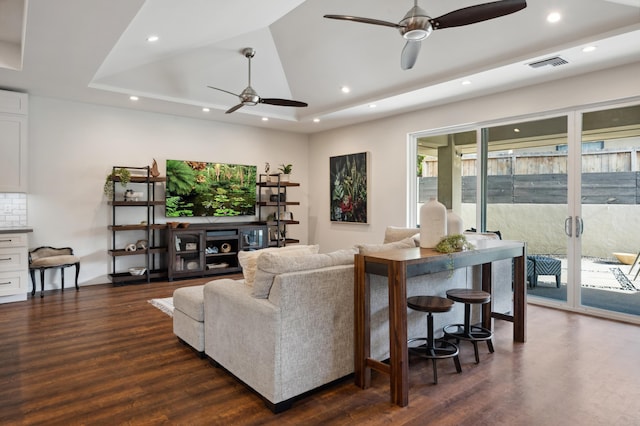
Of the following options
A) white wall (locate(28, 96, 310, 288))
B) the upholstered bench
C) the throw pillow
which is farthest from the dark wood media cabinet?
the throw pillow

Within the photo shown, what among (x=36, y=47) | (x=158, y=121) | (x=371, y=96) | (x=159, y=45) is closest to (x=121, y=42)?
(x=159, y=45)

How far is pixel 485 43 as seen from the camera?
418cm

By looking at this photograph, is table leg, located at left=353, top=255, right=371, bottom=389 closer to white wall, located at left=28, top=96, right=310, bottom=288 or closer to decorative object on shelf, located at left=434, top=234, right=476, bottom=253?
decorative object on shelf, located at left=434, top=234, right=476, bottom=253

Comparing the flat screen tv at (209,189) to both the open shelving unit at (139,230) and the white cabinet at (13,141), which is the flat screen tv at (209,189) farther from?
the white cabinet at (13,141)

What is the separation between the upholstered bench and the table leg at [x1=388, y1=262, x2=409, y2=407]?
1.63 meters

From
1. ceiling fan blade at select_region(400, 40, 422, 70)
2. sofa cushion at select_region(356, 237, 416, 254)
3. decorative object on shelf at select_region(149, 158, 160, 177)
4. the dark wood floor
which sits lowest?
the dark wood floor

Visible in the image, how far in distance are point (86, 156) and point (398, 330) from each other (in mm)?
5635

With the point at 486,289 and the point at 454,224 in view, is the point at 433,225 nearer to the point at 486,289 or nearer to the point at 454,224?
the point at 454,224

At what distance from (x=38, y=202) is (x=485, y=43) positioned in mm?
6267

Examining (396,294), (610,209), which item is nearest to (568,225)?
(610,209)

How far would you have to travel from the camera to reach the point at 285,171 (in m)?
7.59

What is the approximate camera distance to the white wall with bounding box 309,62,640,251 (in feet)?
14.6

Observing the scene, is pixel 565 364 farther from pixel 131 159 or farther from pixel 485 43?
pixel 131 159

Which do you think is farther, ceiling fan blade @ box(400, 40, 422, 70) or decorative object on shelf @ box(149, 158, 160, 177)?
decorative object on shelf @ box(149, 158, 160, 177)
